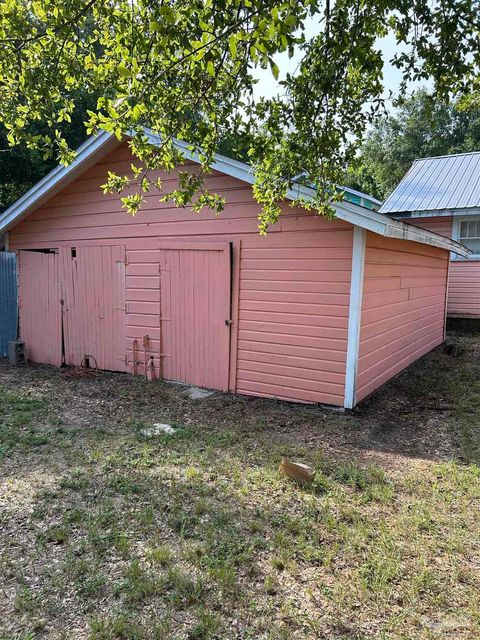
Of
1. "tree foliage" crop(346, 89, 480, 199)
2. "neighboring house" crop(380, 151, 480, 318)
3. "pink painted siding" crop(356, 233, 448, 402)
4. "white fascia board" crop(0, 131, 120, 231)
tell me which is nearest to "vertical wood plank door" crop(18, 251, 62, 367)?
"white fascia board" crop(0, 131, 120, 231)

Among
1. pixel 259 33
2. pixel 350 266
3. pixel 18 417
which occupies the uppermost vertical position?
pixel 259 33

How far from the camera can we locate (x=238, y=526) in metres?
2.89

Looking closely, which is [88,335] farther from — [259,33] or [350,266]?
[259,33]

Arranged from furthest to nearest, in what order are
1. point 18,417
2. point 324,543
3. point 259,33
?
1. point 18,417
2. point 324,543
3. point 259,33

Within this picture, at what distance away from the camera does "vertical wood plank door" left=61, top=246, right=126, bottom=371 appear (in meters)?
7.16

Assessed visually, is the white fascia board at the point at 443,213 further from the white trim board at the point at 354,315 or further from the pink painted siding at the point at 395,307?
the white trim board at the point at 354,315

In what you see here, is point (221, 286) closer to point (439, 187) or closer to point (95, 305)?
point (95, 305)

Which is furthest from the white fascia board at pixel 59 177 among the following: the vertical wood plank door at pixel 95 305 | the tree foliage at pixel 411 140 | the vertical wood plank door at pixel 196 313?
the tree foliage at pixel 411 140

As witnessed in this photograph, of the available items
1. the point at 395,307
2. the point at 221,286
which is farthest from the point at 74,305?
the point at 395,307

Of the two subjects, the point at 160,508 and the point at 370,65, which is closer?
the point at 160,508

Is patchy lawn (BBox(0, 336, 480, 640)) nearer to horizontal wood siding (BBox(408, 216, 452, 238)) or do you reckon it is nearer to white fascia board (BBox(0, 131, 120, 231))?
white fascia board (BBox(0, 131, 120, 231))

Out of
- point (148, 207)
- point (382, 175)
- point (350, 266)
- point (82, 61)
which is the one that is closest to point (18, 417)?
point (148, 207)

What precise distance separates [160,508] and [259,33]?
10.0 feet

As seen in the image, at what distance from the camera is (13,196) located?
16.6 m
